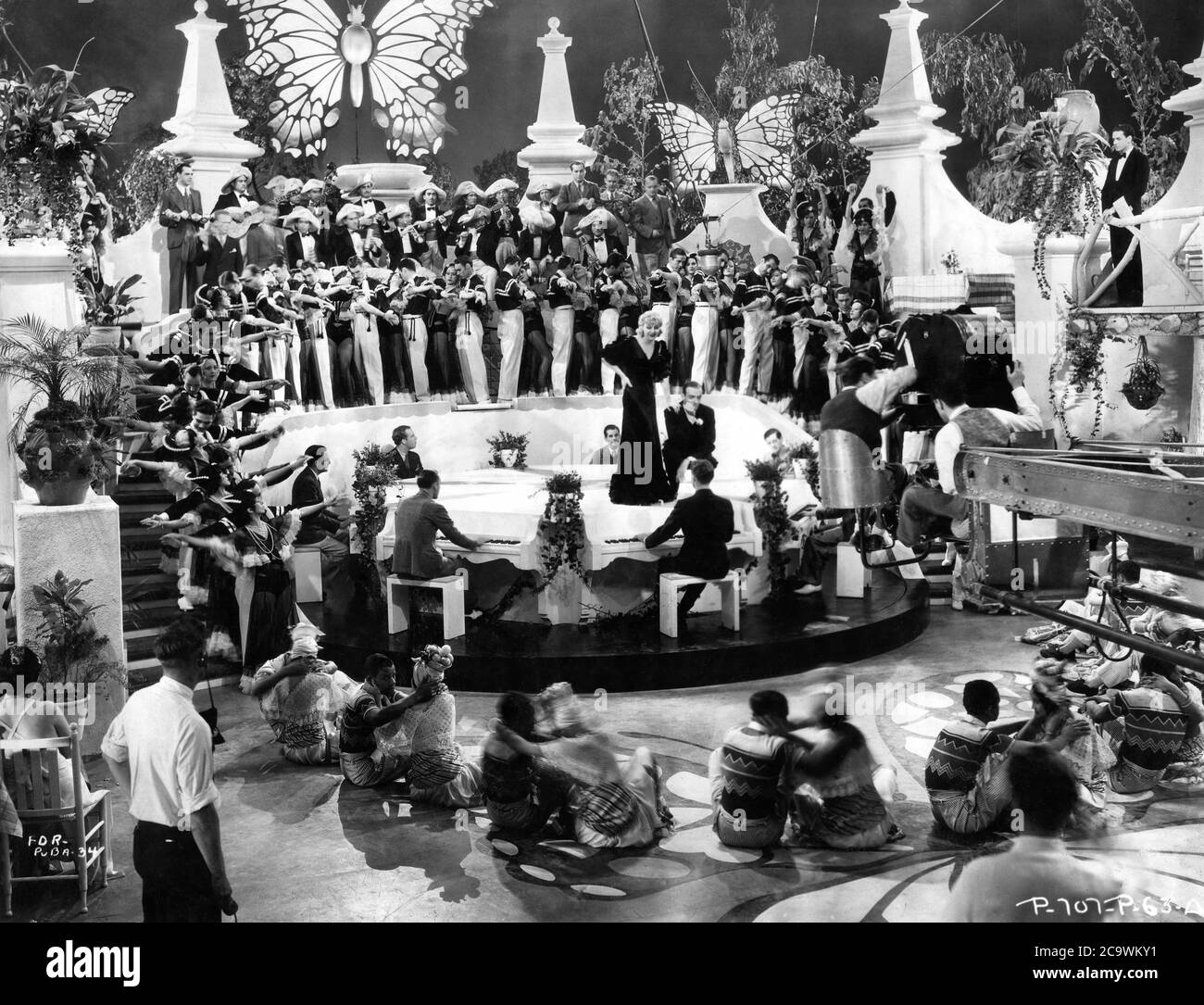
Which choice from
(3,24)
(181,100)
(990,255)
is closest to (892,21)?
(990,255)

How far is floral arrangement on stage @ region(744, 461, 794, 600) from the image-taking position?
11141 millimetres

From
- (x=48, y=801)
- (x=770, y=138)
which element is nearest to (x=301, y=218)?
(x=770, y=138)

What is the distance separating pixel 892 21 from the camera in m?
16.4

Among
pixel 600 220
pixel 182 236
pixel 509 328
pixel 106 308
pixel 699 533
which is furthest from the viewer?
pixel 600 220

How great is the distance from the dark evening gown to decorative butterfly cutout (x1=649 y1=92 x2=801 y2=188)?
6567mm

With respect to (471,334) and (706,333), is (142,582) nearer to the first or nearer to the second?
(471,334)

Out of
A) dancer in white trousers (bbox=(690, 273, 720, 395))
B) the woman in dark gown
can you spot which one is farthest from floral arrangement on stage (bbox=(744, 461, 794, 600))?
dancer in white trousers (bbox=(690, 273, 720, 395))

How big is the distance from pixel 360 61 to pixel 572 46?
2412 millimetres

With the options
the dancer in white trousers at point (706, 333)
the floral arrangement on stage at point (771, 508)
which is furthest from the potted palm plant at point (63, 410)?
the dancer in white trousers at point (706, 333)

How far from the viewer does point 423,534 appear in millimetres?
10508

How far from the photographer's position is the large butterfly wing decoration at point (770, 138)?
1705 centimetres

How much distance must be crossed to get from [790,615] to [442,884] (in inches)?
178

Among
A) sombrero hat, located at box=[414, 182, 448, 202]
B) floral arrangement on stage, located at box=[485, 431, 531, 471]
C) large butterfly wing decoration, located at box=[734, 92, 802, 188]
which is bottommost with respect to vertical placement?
floral arrangement on stage, located at box=[485, 431, 531, 471]

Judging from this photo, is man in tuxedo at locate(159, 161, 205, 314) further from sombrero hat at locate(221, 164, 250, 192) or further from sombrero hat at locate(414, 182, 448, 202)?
sombrero hat at locate(414, 182, 448, 202)
